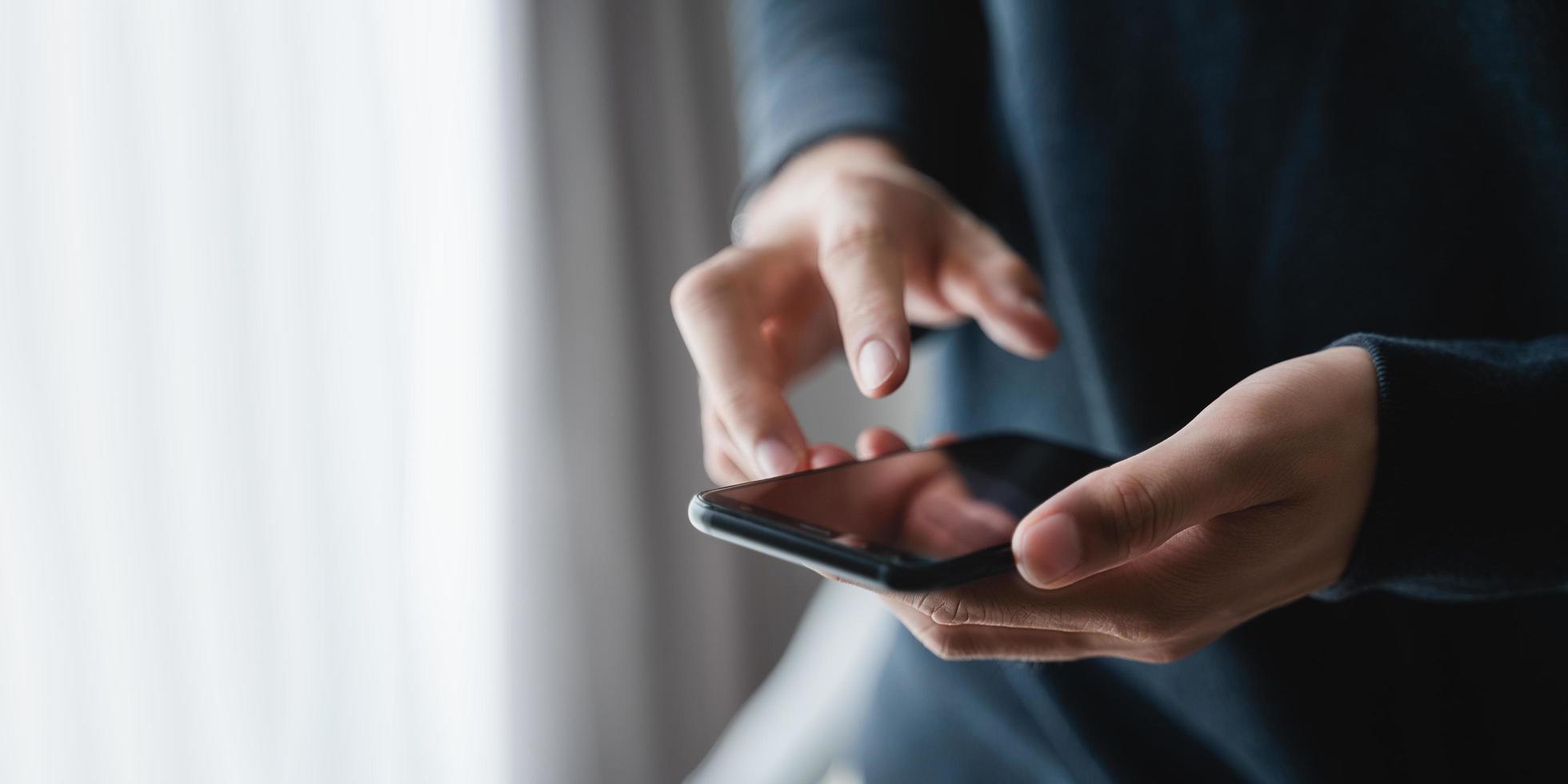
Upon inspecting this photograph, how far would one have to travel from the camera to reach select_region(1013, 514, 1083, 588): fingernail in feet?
0.99

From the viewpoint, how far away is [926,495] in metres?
0.46

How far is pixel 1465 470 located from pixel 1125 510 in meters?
0.19

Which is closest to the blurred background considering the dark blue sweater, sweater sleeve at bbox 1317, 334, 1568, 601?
the dark blue sweater

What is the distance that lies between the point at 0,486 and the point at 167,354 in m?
0.17

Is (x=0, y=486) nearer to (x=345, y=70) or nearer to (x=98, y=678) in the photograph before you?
(x=98, y=678)

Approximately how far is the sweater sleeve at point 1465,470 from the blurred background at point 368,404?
0.49 meters

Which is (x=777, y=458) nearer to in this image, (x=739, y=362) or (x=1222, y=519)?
(x=739, y=362)

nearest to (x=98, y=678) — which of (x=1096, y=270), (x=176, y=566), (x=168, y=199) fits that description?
(x=176, y=566)

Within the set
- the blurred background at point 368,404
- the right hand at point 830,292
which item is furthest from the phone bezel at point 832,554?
the blurred background at point 368,404

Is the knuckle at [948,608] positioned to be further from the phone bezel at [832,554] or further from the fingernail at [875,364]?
the fingernail at [875,364]

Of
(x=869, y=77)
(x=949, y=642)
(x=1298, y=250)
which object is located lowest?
(x=949, y=642)

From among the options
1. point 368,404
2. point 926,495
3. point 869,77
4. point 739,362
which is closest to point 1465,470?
point 926,495

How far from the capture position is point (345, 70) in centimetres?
105

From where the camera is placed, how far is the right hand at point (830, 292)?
0.49 metres
